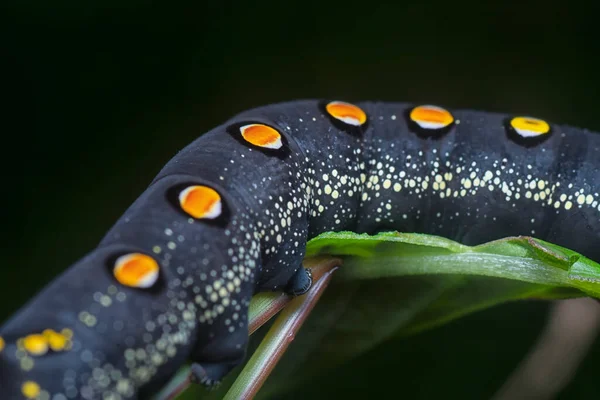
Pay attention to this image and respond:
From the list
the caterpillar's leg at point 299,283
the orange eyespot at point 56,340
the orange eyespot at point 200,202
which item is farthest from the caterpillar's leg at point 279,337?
the orange eyespot at point 56,340

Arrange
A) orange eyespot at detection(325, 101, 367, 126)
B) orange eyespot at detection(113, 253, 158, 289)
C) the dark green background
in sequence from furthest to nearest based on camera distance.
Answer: the dark green background
orange eyespot at detection(325, 101, 367, 126)
orange eyespot at detection(113, 253, 158, 289)

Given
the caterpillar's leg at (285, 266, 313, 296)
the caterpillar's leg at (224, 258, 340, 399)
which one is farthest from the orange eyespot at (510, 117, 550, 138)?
the caterpillar's leg at (285, 266, 313, 296)

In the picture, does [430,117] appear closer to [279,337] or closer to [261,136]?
[261,136]

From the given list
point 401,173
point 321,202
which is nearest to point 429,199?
point 401,173

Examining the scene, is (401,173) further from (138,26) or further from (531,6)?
(531,6)

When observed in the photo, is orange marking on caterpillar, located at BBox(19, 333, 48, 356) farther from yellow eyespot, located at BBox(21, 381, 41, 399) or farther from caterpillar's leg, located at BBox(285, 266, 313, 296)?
caterpillar's leg, located at BBox(285, 266, 313, 296)

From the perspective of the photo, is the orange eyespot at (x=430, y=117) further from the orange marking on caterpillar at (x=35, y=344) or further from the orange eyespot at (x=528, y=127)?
the orange marking on caterpillar at (x=35, y=344)

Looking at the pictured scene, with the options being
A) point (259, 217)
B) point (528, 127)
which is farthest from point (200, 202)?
point (528, 127)
